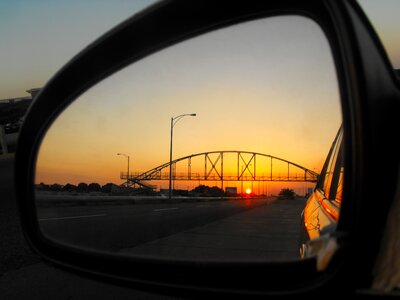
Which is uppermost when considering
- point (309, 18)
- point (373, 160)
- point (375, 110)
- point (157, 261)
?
point (309, 18)

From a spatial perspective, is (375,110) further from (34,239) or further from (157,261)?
(34,239)

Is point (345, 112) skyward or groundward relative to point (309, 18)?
groundward

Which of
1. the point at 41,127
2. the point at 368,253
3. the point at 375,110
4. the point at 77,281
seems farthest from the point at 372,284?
the point at 77,281

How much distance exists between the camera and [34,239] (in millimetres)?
2229

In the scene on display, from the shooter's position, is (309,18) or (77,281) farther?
(77,281)

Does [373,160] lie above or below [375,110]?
below

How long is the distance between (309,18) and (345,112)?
1.04ft

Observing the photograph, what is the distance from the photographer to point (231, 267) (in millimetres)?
1223

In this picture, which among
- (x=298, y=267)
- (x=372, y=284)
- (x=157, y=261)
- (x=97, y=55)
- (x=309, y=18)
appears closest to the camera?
(x=372, y=284)

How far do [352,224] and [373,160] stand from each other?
0.15 meters

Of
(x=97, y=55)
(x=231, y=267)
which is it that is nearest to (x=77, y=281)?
(x=97, y=55)

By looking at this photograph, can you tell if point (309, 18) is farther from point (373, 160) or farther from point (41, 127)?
point (41, 127)

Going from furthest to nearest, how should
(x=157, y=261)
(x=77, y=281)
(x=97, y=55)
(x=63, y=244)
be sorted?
(x=77, y=281) → (x=63, y=244) → (x=97, y=55) → (x=157, y=261)

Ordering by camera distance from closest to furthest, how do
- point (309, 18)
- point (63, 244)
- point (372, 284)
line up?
point (372, 284), point (309, 18), point (63, 244)
